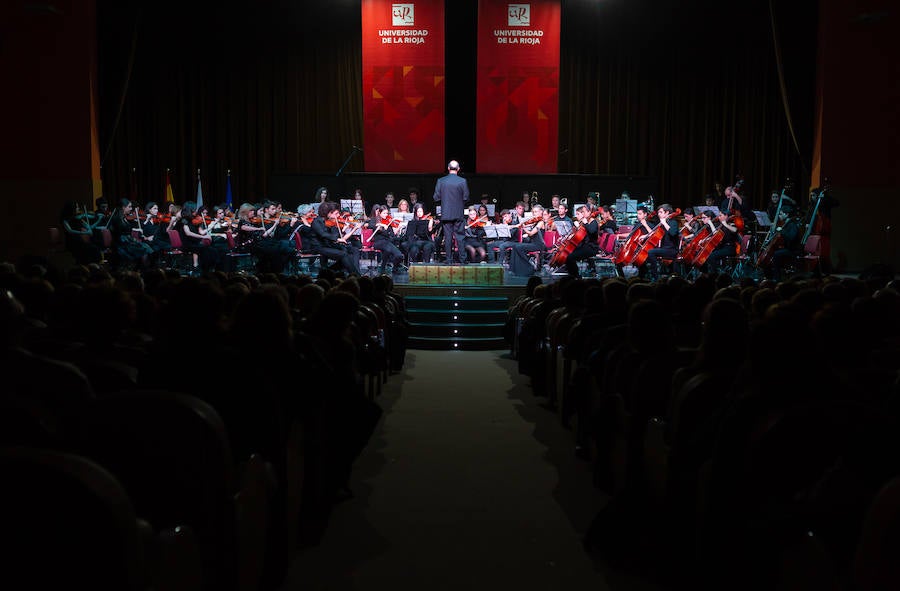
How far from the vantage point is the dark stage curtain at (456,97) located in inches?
746

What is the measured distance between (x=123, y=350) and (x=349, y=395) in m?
0.93

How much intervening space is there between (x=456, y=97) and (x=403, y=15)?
9.20 ft

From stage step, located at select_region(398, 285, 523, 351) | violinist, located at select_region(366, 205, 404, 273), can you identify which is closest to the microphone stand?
violinist, located at select_region(366, 205, 404, 273)

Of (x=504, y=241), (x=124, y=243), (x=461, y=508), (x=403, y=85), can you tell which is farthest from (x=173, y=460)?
(x=403, y=85)

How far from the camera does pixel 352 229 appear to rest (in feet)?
44.5

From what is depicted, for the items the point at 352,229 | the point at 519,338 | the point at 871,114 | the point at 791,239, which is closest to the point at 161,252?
the point at 352,229

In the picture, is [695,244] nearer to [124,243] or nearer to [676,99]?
[676,99]

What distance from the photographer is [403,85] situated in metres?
17.4

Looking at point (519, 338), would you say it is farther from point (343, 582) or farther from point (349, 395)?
point (343, 582)

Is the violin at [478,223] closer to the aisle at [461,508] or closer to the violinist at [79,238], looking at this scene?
the violinist at [79,238]

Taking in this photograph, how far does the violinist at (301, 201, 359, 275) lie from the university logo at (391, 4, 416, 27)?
18.0 feet

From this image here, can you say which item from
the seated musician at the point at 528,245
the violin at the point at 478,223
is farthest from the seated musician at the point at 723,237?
the violin at the point at 478,223

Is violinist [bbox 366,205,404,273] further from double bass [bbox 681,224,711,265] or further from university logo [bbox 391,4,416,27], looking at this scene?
university logo [bbox 391,4,416,27]

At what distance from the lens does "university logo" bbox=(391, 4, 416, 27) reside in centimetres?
1708
